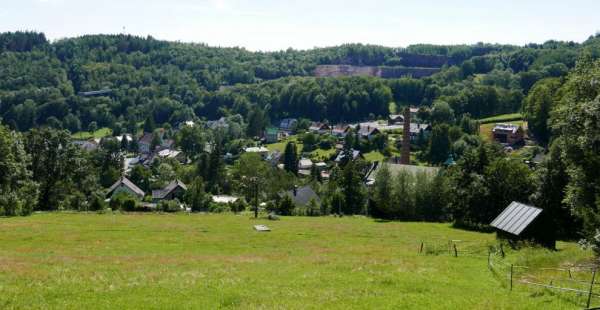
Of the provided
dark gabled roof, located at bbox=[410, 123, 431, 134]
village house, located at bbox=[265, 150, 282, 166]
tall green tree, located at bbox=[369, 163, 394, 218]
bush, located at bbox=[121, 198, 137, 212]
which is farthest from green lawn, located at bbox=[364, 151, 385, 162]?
bush, located at bbox=[121, 198, 137, 212]

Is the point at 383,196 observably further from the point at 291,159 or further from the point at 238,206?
the point at 291,159

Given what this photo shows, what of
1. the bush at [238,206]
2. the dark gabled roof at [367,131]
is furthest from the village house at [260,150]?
the bush at [238,206]

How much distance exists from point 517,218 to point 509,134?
105m

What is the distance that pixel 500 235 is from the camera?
38812mm

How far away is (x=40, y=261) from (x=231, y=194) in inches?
3378

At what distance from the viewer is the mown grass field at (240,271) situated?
67.9 feet

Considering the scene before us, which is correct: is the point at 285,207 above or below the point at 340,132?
above

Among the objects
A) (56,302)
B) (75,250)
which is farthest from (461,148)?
(56,302)

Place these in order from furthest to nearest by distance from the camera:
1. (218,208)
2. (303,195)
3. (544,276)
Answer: (303,195), (218,208), (544,276)

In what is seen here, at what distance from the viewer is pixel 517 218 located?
125 ft

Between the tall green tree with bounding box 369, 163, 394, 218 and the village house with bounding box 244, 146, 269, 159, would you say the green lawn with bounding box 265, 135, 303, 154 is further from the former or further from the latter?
the tall green tree with bounding box 369, 163, 394, 218

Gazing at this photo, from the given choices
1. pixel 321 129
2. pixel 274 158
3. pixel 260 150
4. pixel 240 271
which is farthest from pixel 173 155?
pixel 240 271

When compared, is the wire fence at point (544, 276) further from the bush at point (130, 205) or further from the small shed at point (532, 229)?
the bush at point (130, 205)

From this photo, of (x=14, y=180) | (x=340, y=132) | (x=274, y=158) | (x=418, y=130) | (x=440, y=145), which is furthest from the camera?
(x=340, y=132)
